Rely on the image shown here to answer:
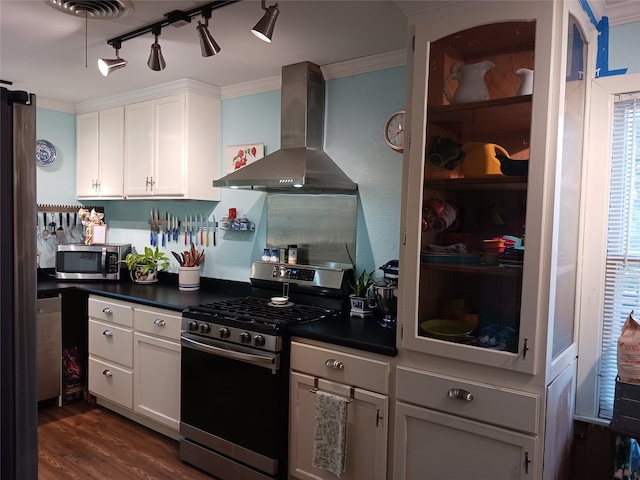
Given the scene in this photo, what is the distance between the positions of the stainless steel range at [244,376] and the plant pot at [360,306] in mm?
118

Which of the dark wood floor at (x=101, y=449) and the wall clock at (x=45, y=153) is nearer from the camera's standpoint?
the dark wood floor at (x=101, y=449)

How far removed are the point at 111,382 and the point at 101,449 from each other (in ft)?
1.61

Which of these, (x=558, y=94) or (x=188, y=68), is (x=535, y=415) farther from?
(x=188, y=68)

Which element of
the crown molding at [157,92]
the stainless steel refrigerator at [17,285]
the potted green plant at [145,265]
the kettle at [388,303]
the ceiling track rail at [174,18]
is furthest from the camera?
the potted green plant at [145,265]

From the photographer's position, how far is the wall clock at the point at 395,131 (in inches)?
105

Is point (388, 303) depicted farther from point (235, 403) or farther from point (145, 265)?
point (145, 265)

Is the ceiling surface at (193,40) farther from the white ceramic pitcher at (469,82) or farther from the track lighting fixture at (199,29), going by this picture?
the white ceramic pitcher at (469,82)

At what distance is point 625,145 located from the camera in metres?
2.08

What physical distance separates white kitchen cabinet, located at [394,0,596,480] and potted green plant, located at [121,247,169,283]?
96.6 inches

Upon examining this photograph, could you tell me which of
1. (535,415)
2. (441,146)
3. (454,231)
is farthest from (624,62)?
(535,415)

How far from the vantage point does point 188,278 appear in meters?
3.59

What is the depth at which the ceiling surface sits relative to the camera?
222 centimetres

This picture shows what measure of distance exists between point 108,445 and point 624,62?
3.42 metres

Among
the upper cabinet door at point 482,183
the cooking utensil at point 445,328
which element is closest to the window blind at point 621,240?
the upper cabinet door at point 482,183
